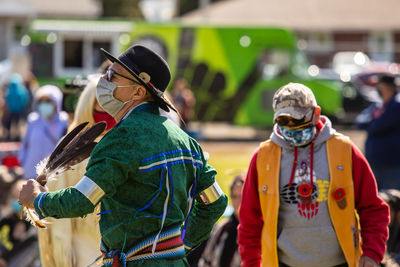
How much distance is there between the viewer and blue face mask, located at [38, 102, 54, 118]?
24.4ft

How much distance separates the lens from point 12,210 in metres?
7.84

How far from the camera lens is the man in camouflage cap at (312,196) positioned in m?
4.12

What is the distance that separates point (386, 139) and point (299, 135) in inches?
153

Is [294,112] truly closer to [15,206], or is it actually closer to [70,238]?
[70,238]

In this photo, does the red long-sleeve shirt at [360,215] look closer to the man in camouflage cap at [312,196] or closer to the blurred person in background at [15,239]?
the man in camouflage cap at [312,196]

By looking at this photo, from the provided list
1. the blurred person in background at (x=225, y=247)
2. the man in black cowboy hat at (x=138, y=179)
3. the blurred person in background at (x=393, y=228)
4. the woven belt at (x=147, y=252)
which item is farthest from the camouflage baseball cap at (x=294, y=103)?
the blurred person in background at (x=393, y=228)

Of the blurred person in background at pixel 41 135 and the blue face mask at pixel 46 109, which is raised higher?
the blue face mask at pixel 46 109

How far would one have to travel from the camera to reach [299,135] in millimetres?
4160

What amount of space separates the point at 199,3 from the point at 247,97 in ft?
133

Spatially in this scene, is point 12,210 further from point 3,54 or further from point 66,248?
point 3,54

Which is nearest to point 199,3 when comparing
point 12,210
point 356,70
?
point 356,70

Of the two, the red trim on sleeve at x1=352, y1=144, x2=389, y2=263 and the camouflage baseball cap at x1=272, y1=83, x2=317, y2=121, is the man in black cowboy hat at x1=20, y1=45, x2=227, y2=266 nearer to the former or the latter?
the camouflage baseball cap at x1=272, y1=83, x2=317, y2=121

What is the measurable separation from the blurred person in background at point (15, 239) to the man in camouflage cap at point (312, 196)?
10.9 ft

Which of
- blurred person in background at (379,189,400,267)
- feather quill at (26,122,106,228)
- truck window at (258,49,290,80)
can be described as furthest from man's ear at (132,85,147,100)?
truck window at (258,49,290,80)
